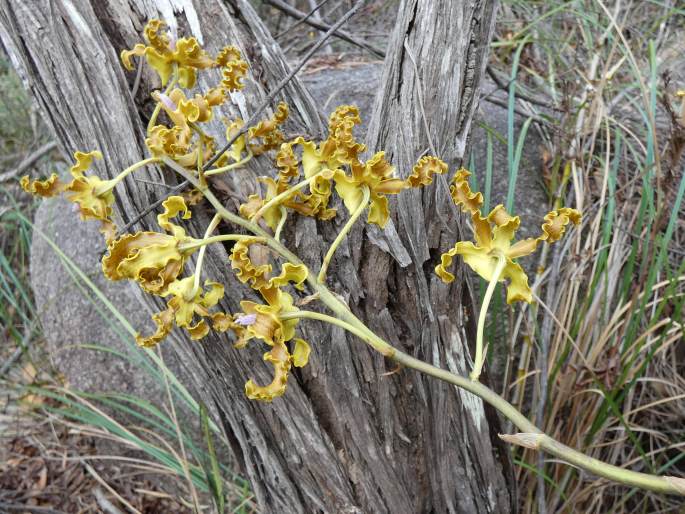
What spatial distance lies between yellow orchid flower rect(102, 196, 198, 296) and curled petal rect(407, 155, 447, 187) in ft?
0.84

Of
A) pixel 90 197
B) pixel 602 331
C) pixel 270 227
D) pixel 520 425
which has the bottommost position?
pixel 602 331

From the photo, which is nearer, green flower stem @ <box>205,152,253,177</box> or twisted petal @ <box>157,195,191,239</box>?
twisted petal @ <box>157,195,191,239</box>

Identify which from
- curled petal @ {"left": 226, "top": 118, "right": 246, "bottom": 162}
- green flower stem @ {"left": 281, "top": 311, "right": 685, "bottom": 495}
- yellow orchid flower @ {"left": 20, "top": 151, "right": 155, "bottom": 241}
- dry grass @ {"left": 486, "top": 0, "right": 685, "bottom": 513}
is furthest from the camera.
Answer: dry grass @ {"left": 486, "top": 0, "right": 685, "bottom": 513}

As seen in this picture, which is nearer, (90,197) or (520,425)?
(520,425)

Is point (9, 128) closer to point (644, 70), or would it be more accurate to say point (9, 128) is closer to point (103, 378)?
point (103, 378)

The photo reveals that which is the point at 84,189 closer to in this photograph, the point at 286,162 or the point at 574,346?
the point at 286,162

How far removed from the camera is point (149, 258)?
0.58 metres

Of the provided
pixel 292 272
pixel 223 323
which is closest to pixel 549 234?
pixel 292 272

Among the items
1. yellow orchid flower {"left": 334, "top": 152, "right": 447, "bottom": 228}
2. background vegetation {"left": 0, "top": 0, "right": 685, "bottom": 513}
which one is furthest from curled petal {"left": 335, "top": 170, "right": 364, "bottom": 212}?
background vegetation {"left": 0, "top": 0, "right": 685, "bottom": 513}

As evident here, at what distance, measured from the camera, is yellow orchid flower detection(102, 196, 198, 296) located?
57 centimetres

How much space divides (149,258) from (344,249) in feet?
0.97

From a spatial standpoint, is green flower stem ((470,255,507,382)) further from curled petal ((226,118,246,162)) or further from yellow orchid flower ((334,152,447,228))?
curled petal ((226,118,246,162))

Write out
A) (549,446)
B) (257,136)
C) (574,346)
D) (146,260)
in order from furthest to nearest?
(574,346), (257,136), (146,260), (549,446)

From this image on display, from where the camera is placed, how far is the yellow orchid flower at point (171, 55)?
27.4 inches
